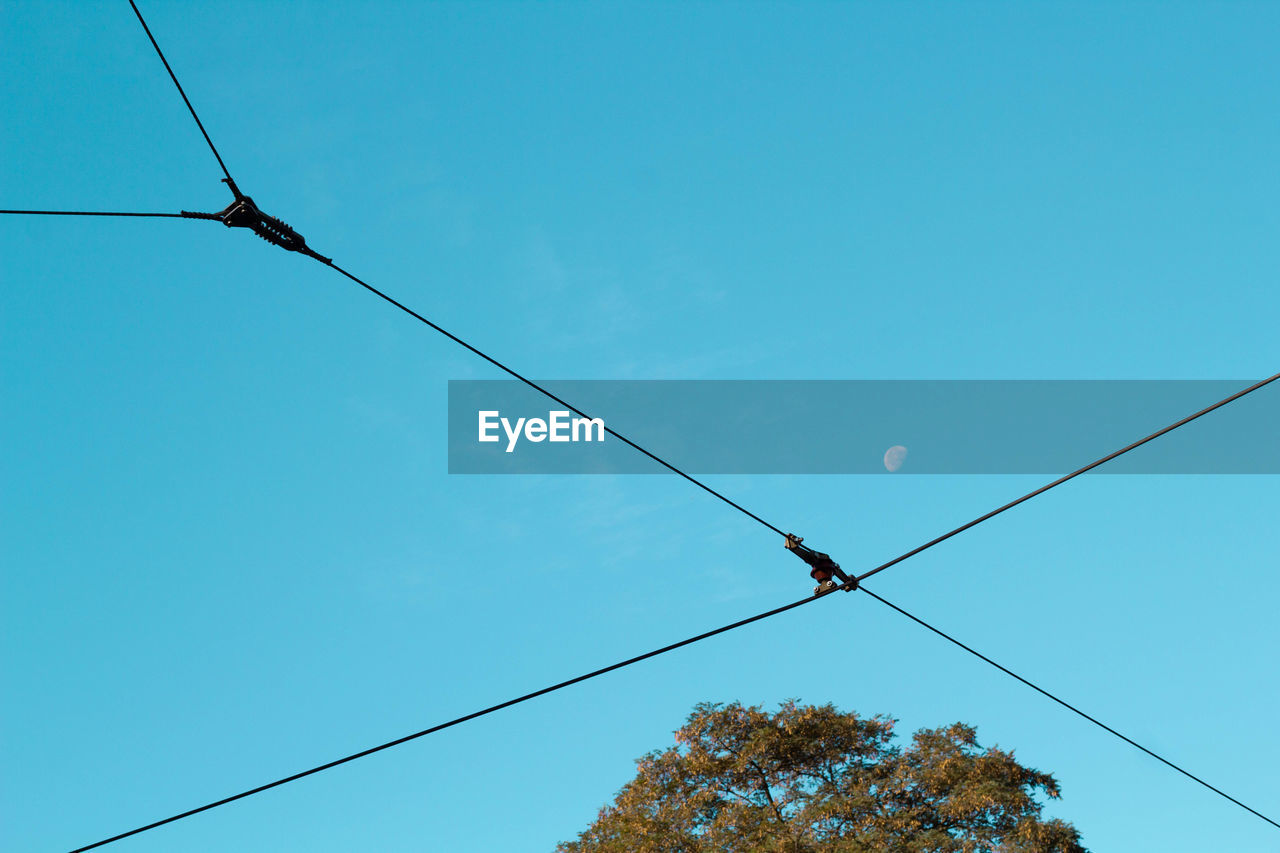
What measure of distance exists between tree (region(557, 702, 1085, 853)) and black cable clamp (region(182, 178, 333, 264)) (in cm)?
2010

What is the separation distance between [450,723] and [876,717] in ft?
72.6

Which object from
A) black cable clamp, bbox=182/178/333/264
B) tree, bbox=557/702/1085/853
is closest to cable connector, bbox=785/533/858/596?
black cable clamp, bbox=182/178/333/264

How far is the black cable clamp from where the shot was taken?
8.57m

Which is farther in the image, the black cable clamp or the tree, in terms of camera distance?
the tree

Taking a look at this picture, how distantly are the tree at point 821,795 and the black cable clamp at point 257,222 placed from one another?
2010 centimetres

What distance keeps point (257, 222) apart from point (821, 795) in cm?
2229

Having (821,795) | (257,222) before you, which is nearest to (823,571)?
(257,222)

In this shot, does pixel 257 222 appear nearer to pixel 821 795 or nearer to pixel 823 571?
pixel 823 571

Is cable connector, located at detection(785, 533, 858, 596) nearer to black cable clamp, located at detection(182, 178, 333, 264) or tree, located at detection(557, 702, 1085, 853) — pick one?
black cable clamp, located at detection(182, 178, 333, 264)

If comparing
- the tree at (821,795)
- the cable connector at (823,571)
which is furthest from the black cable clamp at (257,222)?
the tree at (821,795)

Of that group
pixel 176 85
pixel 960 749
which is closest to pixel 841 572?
pixel 176 85

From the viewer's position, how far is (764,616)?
9492mm

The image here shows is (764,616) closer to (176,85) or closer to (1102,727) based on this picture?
(1102,727)

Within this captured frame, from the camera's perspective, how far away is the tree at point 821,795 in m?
25.9
